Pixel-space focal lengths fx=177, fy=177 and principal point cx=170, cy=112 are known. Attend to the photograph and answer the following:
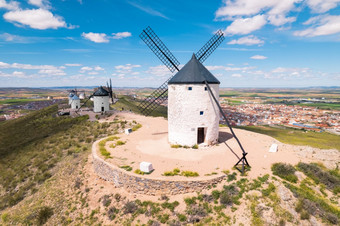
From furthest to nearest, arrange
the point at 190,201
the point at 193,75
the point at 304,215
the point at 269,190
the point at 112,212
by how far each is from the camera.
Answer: the point at 193,75 < the point at 112,212 < the point at 190,201 < the point at 269,190 < the point at 304,215

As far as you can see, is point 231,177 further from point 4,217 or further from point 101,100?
point 101,100

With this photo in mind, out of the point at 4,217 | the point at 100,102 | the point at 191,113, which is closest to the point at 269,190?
the point at 191,113

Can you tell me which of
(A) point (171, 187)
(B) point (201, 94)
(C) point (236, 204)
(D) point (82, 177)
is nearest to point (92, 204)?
(D) point (82, 177)

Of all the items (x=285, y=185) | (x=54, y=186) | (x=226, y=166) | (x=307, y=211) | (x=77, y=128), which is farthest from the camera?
(x=77, y=128)

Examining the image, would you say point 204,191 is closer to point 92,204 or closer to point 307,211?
point 307,211

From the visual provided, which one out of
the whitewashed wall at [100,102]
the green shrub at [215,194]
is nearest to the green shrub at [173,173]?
the green shrub at [215,194]

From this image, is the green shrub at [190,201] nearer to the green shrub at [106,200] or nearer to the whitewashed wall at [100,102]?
the green shrub at [106,200]
